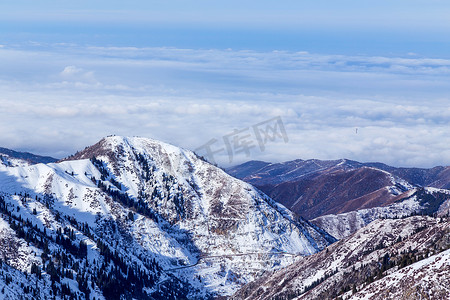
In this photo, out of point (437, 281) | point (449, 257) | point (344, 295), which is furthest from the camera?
point (344, 295)

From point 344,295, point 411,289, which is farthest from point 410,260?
point 411,289

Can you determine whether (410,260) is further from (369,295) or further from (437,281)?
(437,281)

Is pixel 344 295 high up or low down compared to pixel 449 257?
down

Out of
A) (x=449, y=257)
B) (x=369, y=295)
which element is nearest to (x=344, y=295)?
(x=369, y=295)

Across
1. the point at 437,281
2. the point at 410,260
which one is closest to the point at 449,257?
the point at 437,281

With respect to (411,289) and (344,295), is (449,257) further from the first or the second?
(344,295)

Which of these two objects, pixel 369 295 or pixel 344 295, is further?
pixel 344 295

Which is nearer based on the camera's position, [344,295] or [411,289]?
[411,289]

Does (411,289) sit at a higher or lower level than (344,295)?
higher

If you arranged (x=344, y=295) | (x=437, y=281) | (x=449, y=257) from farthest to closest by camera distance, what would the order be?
(x=344, y=295) < (x=449, y=257) < (x=437, y=281)
